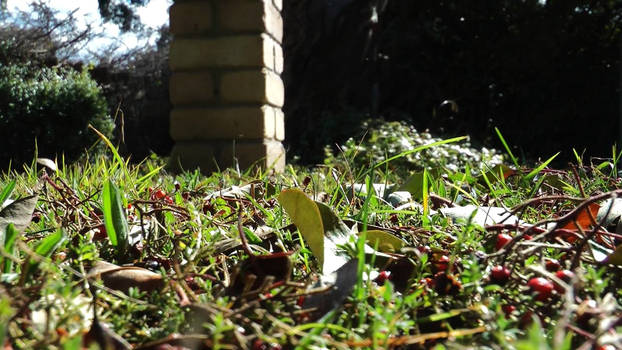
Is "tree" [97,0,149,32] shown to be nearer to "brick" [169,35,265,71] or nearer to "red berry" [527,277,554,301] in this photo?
"brick" [169,35,265,71]

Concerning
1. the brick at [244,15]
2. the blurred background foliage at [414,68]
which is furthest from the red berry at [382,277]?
the blurred background foliage at [414,68]

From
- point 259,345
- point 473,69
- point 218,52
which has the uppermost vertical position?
point 473,69

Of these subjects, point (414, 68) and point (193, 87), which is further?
point (414, 68)

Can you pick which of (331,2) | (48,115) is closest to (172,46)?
(48,115)

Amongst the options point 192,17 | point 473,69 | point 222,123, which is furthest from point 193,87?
point 473,69

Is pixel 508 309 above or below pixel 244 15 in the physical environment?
below

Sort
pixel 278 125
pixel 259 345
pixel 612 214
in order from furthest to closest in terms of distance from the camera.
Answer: pixel 278 125, pixel 612 214, pixel 259 345

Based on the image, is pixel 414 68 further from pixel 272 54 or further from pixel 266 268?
pixel 266 268
